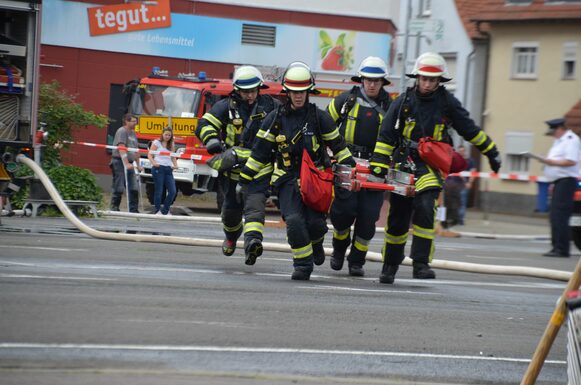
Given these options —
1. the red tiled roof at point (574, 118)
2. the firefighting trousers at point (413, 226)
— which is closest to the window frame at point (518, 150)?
the red tiled roof at point (574, 118)

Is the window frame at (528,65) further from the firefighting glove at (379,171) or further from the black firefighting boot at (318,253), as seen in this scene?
the firefighting glove at (379,171)

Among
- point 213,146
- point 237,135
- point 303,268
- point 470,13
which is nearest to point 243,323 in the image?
point 303,268

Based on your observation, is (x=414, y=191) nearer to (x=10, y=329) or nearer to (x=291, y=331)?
(x=291, y=331)

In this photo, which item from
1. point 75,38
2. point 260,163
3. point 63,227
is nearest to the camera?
point 260,163

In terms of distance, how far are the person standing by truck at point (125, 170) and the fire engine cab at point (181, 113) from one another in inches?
84.3

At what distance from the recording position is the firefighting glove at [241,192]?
423 inches

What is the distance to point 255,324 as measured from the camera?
25.4ft

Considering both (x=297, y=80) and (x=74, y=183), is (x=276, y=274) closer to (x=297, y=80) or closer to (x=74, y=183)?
(x=297, y=80)

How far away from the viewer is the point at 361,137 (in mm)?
11203

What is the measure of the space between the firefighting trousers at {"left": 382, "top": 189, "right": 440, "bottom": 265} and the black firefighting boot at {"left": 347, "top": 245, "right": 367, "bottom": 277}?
52 cm

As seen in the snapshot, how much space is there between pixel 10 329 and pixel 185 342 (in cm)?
105

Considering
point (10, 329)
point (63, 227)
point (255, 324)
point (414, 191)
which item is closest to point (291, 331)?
point (255, 324)

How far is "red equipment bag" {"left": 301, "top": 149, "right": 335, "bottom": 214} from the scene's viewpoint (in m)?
10.1

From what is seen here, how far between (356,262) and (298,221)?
1.19 metres
